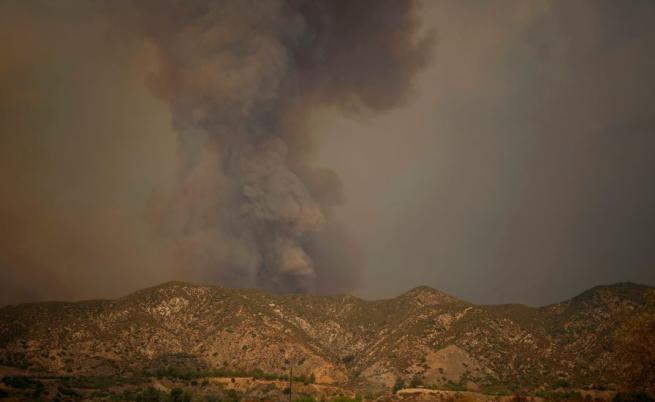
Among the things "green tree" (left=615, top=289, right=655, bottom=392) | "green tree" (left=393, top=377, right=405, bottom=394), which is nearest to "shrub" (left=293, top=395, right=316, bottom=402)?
"green tree" (left=393, top=377, right=405, bottom=394)

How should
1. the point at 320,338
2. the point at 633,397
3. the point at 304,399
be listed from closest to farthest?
the point at 633,397 → the point at 304,399 → the point at 320,338

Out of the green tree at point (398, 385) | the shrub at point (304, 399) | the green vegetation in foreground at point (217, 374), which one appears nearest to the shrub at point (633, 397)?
the green tree at point (398, 385)

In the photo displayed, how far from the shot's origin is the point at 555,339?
128750 millimetres

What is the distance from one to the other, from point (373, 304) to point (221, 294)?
47.6 metres

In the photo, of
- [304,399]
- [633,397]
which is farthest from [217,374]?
[633,397]

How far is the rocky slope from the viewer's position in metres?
115

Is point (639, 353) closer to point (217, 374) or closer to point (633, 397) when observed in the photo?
point (633, 397)

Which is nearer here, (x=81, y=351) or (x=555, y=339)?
(x=81, y=351)

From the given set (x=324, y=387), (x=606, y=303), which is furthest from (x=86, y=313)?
(x=606, y=303)

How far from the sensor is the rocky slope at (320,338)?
4528 inches

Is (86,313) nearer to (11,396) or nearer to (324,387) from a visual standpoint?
(11,396)

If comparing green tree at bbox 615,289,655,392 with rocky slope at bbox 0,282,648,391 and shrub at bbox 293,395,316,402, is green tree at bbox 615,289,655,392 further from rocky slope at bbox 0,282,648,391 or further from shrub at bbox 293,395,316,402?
shrub at bbox 293,395,316,402

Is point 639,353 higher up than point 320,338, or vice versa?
point 320,338

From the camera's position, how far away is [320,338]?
A: 14062 centimetres
